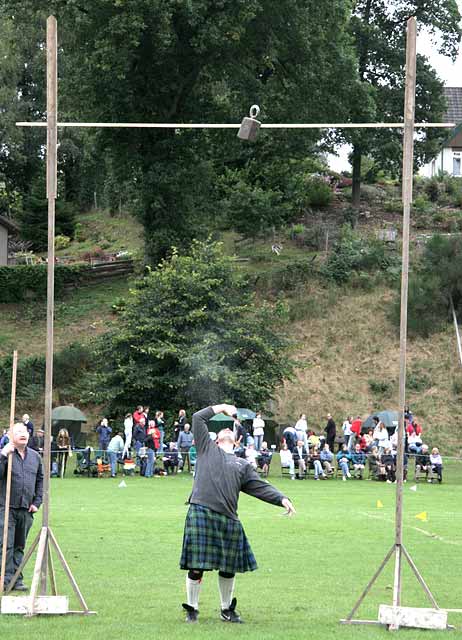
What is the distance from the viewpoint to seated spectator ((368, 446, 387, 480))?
92.3 ft

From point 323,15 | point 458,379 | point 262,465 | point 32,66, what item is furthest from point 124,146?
point 32,66

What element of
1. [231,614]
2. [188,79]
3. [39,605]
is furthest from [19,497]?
[188,79]

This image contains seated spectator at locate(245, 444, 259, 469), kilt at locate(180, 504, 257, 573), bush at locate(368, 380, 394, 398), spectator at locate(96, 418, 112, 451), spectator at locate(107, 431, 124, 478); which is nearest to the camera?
kilt at locate(180, 504, 257, 573)

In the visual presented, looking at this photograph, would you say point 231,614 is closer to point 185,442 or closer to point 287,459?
point 287,459

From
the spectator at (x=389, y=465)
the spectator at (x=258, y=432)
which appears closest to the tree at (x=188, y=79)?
the spectator at (x=258, y=432)

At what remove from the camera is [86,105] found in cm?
4016

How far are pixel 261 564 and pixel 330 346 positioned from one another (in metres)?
31.8

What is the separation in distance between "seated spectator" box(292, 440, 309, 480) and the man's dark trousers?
17.1m

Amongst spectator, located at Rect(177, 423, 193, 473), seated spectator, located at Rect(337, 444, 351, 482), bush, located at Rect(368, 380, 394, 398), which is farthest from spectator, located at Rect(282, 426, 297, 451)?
bush, located at Rect(368, 380, 394, 398)

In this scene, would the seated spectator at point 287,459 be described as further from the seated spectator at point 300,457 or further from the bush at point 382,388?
the bush at point 382,388

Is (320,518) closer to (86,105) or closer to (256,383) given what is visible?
(256,383)

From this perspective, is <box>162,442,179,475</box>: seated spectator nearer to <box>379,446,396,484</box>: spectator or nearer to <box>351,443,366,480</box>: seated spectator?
<box>351,443,366,480</box>: seated spectator

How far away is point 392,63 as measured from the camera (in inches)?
2051

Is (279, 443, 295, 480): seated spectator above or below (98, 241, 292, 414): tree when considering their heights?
below
